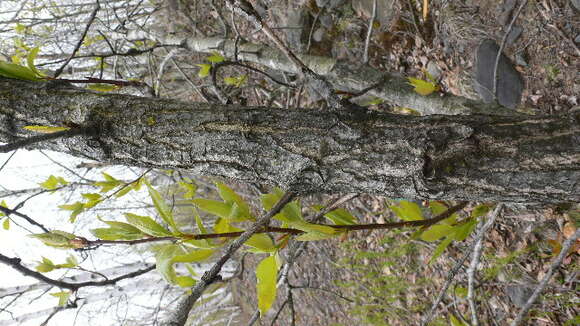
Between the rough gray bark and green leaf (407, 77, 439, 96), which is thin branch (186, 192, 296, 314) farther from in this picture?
green leaf (407, 77, 439, 96)

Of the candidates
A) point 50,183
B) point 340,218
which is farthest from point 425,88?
point 50,183

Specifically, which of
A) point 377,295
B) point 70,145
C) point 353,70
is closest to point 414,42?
point 353,70

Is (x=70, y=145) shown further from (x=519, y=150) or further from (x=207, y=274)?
(x=519, y=150)

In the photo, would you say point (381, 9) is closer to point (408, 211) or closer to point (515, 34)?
point (515, 34)

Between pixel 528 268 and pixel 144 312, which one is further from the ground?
pixel 528 268

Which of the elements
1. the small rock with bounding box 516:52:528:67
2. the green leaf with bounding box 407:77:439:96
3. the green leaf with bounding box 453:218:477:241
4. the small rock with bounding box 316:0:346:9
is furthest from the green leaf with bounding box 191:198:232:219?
the small rock with bounding box 316:0:346:9

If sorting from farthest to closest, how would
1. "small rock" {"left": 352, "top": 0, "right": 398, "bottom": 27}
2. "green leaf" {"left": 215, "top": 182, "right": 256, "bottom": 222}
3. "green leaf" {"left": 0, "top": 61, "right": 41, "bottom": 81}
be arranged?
1. "small rock" {"left": 352, "top": 0, "right": 398, "bottom": 27}
2. "green leaf" {"left": 0, "top": 61, "right": 41, "bottom": 81}
3. "green leaf" {"left": 215, "top": 182, "right": 256, "bottom": 222}

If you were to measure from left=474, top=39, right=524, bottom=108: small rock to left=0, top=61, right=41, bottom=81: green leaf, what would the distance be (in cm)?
247

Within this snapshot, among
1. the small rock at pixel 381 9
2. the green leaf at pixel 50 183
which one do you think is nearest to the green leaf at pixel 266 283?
the green leaf at pixel 50 183

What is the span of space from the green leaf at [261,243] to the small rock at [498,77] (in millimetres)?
2074

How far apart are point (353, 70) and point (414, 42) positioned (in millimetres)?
1502

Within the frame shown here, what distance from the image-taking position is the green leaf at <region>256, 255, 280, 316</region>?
107 cm

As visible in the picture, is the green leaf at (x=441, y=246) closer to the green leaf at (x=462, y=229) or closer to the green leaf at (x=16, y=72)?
the green leaf at (x=462, y=229)

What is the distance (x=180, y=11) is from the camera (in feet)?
16.1
